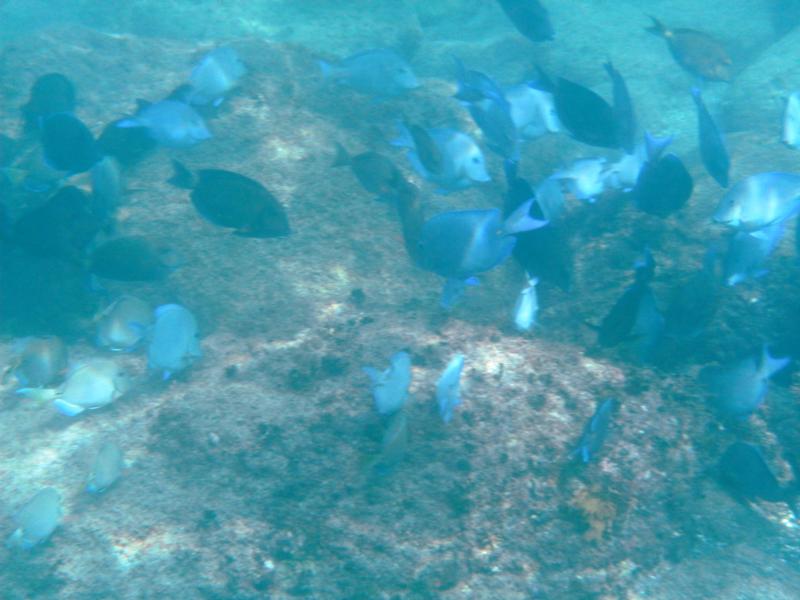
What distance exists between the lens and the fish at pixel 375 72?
5.47 m

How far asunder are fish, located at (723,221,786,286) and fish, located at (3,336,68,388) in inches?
227

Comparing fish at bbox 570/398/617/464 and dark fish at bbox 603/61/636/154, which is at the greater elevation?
dark fish at bbox 603/61/636/154

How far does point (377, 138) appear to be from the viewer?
594 centimetres

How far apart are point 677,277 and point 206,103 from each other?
5375mm

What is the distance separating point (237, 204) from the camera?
3.82 m

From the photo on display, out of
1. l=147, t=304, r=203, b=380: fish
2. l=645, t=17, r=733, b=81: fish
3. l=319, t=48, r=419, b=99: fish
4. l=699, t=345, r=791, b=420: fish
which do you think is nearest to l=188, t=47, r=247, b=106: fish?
A: l=319, t=48, r=419, b=99: fish

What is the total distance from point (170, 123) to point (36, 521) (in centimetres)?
375

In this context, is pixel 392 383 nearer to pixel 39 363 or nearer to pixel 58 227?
pixel 58 227

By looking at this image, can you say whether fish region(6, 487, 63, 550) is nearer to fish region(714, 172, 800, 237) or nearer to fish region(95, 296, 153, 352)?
fish region(95, 296, 153, 352)

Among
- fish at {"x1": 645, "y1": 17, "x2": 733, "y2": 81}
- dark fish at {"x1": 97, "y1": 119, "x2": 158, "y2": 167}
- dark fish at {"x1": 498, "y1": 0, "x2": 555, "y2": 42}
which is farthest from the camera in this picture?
fish at {"x1": 645, "y1": 17, "x2": 733, "y2": 81}

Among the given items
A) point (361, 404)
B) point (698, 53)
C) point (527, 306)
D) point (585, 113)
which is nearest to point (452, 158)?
point (585, 113)

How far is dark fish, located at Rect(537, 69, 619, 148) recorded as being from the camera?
4105mm


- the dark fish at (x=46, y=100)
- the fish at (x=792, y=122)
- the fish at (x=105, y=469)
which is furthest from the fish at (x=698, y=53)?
the fish at (x=105, y=469)

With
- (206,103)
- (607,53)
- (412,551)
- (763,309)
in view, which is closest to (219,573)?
(412,551)
